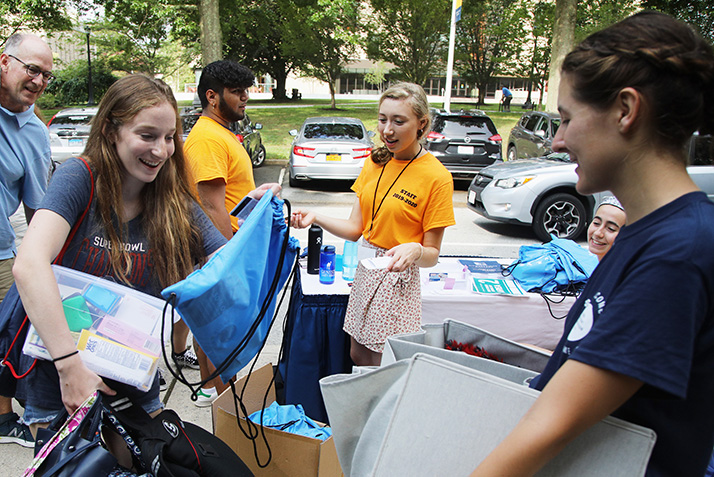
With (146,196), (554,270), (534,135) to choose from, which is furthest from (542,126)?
(146,196)

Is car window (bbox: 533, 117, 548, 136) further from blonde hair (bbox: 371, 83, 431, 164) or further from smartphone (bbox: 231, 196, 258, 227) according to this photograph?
smartphone (bbox: 231, 196, 258, 227)

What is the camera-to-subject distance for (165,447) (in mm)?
1555

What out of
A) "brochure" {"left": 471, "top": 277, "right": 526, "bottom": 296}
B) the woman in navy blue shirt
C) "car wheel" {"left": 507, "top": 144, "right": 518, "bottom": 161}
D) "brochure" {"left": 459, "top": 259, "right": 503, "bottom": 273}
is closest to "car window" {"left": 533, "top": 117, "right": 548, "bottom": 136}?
"car wheel" {"left": 507, "top": 144, "right": 518, "bottom": 161}

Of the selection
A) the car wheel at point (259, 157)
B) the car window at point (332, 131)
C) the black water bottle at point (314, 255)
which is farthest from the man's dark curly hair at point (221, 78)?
the car wheel at point (259, 157)

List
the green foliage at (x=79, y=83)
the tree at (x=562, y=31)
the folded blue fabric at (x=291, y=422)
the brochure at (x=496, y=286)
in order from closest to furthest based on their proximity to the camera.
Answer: the folded blue fabric at (x=291, y=422)
the brochure at (x=496, y=286)
the tree at (x=562, y=31)
the green foliage at (x=79, y=83)

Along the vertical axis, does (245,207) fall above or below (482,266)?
above

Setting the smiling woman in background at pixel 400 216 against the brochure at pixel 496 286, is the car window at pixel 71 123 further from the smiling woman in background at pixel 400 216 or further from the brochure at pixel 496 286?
the smiling woman in background at pixel 400 216

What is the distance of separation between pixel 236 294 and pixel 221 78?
7.82ft

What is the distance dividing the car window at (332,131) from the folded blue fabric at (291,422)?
902 cm

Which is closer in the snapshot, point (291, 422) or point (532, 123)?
point (291, 422)

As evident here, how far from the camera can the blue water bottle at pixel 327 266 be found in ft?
11.5

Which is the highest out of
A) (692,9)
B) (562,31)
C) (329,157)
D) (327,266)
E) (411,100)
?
(692,9)

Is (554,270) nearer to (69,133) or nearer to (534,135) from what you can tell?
(534,135)

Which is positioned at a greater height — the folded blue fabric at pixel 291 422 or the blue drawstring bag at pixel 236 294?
the blue drawstring bag at pixel 236 294
